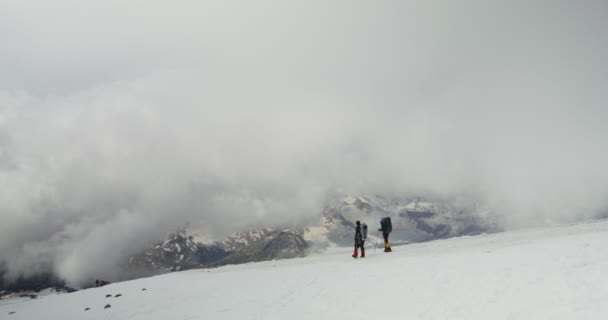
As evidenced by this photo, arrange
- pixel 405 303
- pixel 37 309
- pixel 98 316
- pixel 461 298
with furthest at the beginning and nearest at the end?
pixel 37 309, pixel 98 316, pixel 405 303, pixel 461 298

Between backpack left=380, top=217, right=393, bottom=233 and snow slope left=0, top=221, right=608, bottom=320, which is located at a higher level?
backpack left=380, top=217, right=393, bottom=233

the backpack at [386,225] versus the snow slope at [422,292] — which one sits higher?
the backpack at [386,225]

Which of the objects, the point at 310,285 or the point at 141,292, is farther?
the point at 141,292

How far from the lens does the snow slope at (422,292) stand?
408 inches

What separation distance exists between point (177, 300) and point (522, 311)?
17775 millimetres

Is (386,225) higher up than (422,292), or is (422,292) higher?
(386,225)

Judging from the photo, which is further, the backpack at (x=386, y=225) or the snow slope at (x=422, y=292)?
the backpack at (x=386, y=225)

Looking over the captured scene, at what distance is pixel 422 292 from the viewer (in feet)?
43.7

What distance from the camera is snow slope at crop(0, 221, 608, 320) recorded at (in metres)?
10.4

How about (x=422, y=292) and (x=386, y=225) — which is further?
(x=386, y=225)

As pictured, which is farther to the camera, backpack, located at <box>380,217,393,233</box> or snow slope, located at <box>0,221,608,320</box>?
backpack, located at <box>380,217,393,233</box>

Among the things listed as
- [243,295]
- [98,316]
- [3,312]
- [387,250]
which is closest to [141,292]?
[98,316]

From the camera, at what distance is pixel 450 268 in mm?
15344

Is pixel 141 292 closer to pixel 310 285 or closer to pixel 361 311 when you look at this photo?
pixel 310 285
